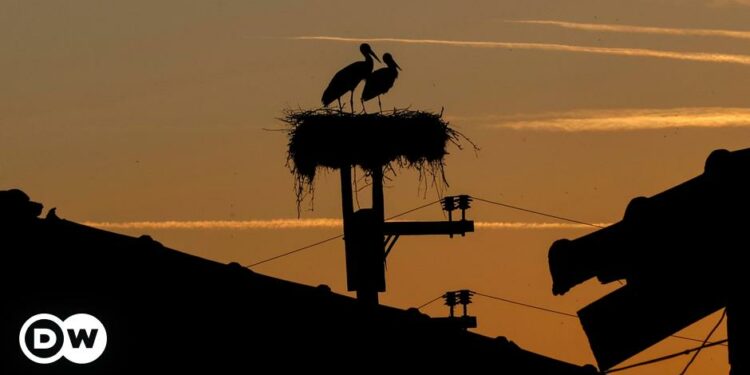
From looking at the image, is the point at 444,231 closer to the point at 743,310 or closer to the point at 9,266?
the point at 9,266

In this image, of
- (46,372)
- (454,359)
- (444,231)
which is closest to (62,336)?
(46,372)

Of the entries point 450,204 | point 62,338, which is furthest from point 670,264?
point 450,204

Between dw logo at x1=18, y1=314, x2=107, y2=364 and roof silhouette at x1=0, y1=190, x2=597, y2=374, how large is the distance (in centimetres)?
7

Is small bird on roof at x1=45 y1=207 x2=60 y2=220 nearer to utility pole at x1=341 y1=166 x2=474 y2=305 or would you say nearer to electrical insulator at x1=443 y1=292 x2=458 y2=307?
utility pole at x1=341 y1=166 x2=474 y2=305

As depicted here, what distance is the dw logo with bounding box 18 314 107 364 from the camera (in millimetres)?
7484

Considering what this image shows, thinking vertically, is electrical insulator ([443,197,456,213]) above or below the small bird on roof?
above

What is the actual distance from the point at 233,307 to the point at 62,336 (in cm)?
112

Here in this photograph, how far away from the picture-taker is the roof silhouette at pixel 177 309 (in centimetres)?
792

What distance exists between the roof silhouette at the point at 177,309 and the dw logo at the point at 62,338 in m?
0.07

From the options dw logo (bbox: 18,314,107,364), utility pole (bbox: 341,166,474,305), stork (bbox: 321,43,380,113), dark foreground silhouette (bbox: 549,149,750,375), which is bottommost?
dark foreground silhouette (bbox: 549,149,750,375)

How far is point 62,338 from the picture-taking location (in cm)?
755

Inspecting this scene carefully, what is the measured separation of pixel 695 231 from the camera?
458cm

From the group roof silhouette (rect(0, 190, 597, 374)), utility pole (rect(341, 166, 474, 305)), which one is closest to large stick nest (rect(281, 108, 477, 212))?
utility pole (rect(341, 166, 474, 305))

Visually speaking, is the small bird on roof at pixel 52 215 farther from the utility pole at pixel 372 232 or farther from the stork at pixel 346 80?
the stork at pixel 346 80
